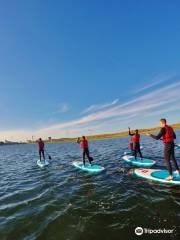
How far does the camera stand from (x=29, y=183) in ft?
49.2

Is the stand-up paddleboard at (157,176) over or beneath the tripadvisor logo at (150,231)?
over

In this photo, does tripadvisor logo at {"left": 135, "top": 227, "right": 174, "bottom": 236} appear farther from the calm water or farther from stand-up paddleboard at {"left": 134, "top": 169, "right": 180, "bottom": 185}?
stand-up paddleboard at {"left": 134, "top": 169, "right": 180, "bottom": 185}

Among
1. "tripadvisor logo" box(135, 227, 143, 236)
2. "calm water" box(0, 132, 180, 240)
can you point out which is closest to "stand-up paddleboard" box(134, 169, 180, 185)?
"calm water" box(0, 132, 180, 240)

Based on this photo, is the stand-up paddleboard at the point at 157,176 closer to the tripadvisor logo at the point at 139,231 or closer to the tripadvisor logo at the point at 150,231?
the tripadvisor logo at the point at 150,231

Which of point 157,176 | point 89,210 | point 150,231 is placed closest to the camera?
point 150,231

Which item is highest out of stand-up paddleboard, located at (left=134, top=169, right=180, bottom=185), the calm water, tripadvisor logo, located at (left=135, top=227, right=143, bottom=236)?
stand-up paddleboard, located at (left=134, top=169, right=180, bottom=185)

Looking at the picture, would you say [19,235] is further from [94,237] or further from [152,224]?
[152,224]

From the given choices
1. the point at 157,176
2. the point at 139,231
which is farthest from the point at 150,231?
the point at 157,176

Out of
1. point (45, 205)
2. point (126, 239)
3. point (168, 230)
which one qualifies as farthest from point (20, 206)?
point (168, 230)

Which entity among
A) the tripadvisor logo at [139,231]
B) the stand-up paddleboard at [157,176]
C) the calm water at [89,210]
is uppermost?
the stand-up paddleboard at [157,176]

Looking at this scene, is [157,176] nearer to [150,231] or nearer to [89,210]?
[89,210]

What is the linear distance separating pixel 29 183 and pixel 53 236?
8893 mm

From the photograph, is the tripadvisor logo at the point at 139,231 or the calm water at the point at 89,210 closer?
the tripadvisor logo at the point at 139,231

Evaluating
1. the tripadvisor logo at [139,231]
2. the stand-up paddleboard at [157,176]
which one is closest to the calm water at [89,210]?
the tripadvisor logo at [139,231]
